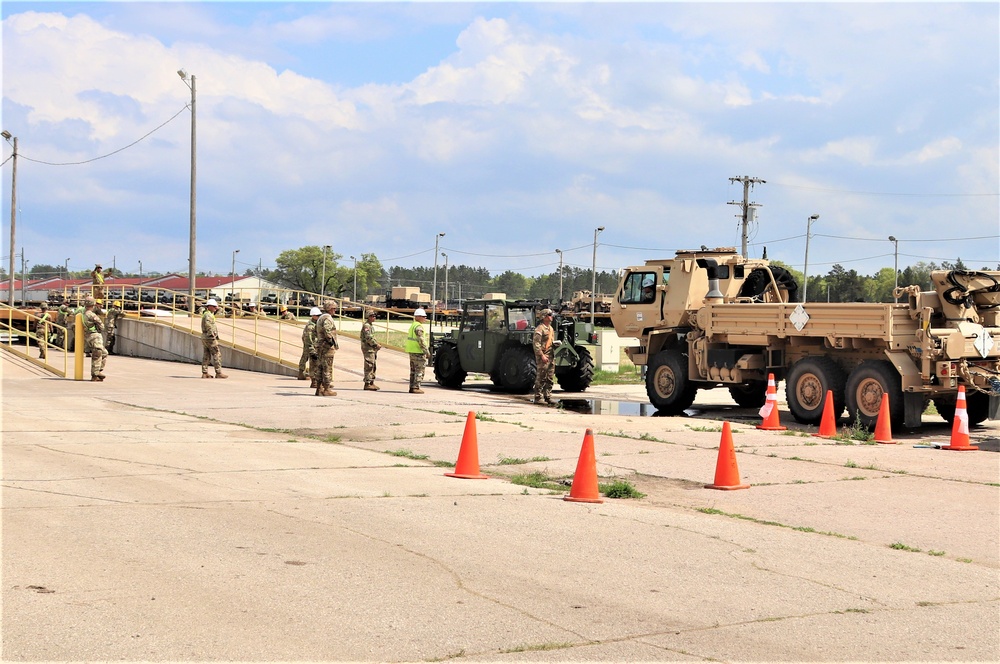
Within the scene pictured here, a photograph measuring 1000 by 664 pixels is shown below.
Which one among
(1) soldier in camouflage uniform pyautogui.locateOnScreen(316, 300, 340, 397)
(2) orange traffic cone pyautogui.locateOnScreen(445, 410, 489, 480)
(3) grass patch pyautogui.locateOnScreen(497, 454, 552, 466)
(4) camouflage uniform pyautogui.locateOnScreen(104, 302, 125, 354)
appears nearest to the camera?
(2) orange traffic cone pyautogui.locateOnScreen(445, 410, 489, 480)

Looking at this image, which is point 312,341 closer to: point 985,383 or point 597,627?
point 985,383

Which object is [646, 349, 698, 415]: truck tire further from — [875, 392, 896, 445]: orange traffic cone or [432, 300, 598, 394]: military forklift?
[875, 392, 896, 445]: orange traffic cone

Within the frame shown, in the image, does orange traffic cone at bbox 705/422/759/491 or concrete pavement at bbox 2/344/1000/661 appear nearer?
concrete pavement at bbox 2/344/1000/661

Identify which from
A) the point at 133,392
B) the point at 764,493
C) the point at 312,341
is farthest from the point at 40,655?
the point at 312,341

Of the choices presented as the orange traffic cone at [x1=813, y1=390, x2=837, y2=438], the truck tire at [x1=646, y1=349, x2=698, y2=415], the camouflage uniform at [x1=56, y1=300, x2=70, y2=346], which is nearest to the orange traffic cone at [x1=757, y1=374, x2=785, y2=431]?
the orange traffic cone at [x1=813, y1=390, x2=837, y2=438]

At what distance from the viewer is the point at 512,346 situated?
78.0ft

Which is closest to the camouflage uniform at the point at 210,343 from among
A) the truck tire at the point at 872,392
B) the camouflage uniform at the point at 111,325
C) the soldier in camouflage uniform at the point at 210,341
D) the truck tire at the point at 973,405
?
the soldier in camouflage uniform at the point at 210,341

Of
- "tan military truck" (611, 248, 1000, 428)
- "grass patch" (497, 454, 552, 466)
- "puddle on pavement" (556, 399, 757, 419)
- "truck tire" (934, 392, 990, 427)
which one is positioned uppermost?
"tan military truck" (611, 248, 1000, 428)

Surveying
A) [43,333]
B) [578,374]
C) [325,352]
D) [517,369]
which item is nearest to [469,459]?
[325,352]

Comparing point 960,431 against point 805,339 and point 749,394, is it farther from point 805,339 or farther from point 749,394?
point 749,394

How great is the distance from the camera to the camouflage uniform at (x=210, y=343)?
2469 cm

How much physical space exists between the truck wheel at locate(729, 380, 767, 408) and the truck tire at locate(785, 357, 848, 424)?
2235 millimetres

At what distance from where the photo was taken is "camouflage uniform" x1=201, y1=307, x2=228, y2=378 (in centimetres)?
2469

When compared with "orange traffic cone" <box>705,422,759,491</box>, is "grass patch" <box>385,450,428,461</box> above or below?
below
